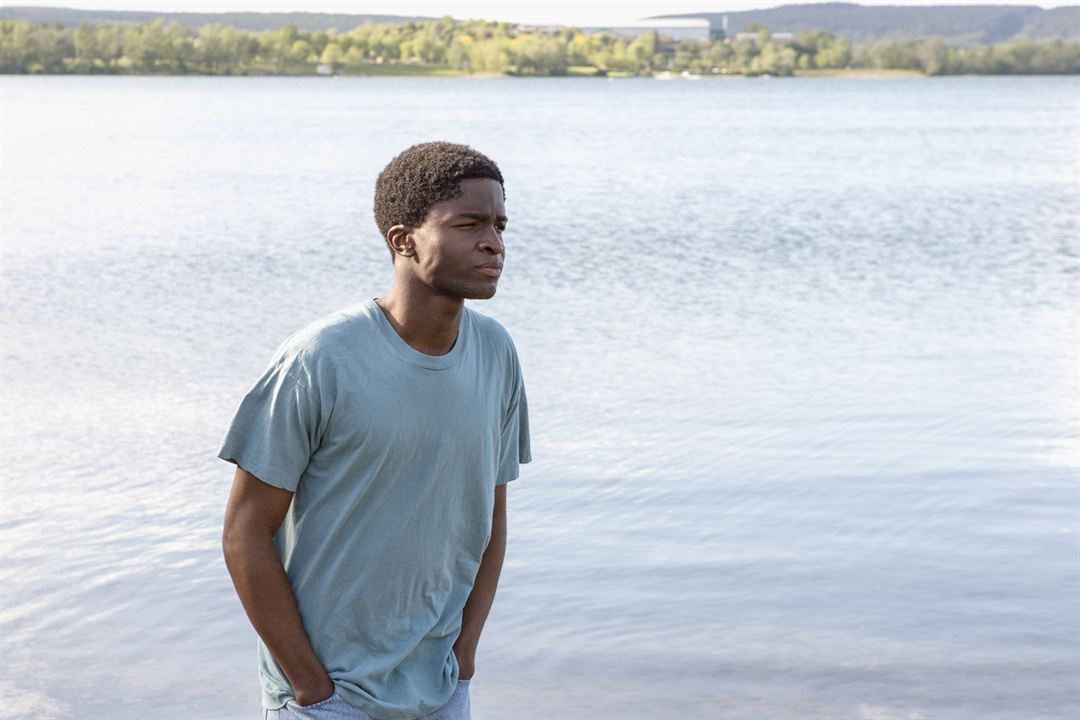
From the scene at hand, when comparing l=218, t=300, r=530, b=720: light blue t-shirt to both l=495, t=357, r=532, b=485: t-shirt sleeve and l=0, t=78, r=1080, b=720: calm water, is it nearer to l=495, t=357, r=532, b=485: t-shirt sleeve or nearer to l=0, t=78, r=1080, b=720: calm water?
l=495, t=357, r=532, b=485: t-shirt sleeve

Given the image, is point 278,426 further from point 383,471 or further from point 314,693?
point 314,693

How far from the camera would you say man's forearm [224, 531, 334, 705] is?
282cm

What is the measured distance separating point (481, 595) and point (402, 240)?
2.42 feet

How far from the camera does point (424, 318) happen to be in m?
2.87

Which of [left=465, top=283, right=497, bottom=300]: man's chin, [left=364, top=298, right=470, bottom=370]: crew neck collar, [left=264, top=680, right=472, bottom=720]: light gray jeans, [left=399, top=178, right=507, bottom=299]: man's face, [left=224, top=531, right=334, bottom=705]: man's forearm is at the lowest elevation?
[left=264, top=680, right=472, bottom=720]: light gray jeans

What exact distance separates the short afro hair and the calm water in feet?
11.7

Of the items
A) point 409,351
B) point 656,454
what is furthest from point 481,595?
point 656,454

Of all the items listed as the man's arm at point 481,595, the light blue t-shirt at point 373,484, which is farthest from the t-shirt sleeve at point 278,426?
the man's arm at point 481,595

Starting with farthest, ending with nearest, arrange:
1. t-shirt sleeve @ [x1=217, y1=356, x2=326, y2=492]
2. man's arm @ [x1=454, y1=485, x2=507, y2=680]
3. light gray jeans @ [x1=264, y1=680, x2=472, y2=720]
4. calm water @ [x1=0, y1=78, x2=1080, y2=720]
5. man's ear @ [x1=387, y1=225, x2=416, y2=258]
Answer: calm water @ [x1=0, y1=78, x2=1080, y2=720]
man's arm @ [x1=454, y1=485, x2=507, y2=680]
man's ear @ [x1=387, y1=225, x2=416, y2=258]
light gray jeans @ [x1=264, y1=680, x2=472, y2=720]
t-shirt sleeve @ [x1=217, y1=356, x2=326, y2=492]

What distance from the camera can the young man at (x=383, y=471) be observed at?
2.76 m

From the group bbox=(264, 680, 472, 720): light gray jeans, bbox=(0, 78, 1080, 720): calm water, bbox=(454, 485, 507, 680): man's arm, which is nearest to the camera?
bbox=(264, 680, 472, 720): light gray jeans

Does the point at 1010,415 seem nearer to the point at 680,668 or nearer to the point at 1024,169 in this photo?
the point at 680,668

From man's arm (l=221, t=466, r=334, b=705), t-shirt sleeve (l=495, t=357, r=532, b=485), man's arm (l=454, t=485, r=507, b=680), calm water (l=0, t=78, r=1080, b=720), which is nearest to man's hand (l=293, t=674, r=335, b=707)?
man's arm (l=221, t=466, r=334, b=705)

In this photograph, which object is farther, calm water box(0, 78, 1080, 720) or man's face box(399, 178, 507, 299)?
calm water box(0, 78, 1080, 720)
